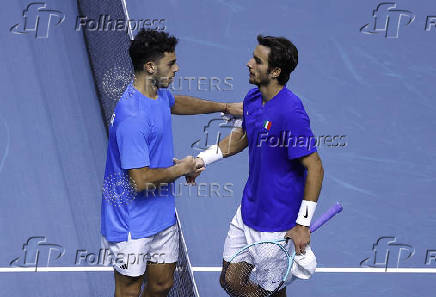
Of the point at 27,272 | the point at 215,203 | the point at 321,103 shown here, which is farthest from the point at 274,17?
the point at 27,272

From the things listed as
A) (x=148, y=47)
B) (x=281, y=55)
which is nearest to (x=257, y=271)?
(x=281, y=55)

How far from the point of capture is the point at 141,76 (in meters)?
6.14

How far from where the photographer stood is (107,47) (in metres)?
10.1

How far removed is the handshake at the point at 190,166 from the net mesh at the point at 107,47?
0.97 m

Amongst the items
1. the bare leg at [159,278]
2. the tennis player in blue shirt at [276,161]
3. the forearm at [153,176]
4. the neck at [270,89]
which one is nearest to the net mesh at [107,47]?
the bare leg at [159,278]

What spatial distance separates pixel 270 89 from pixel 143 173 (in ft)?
3.69

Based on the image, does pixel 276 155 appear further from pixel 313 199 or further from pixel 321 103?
pixel 321 103

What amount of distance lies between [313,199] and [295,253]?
411 mm

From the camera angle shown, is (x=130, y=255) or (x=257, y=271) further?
(x=257, y=271)

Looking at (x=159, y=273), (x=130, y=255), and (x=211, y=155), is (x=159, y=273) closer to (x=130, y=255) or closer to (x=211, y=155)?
(x=130, y=255)

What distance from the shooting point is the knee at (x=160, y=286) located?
651 cm

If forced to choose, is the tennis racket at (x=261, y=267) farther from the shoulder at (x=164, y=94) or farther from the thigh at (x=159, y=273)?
the shoulder at (x=164, y=94)

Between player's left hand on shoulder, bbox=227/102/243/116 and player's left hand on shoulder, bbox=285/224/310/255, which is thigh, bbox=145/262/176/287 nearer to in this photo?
player's left hand on shoulder, bbox=285/224/310/255

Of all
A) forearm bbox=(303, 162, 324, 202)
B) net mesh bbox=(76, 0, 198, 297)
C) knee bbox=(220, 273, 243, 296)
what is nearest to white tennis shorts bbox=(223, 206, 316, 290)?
knee bbox=(220, 273, 243, 296)
